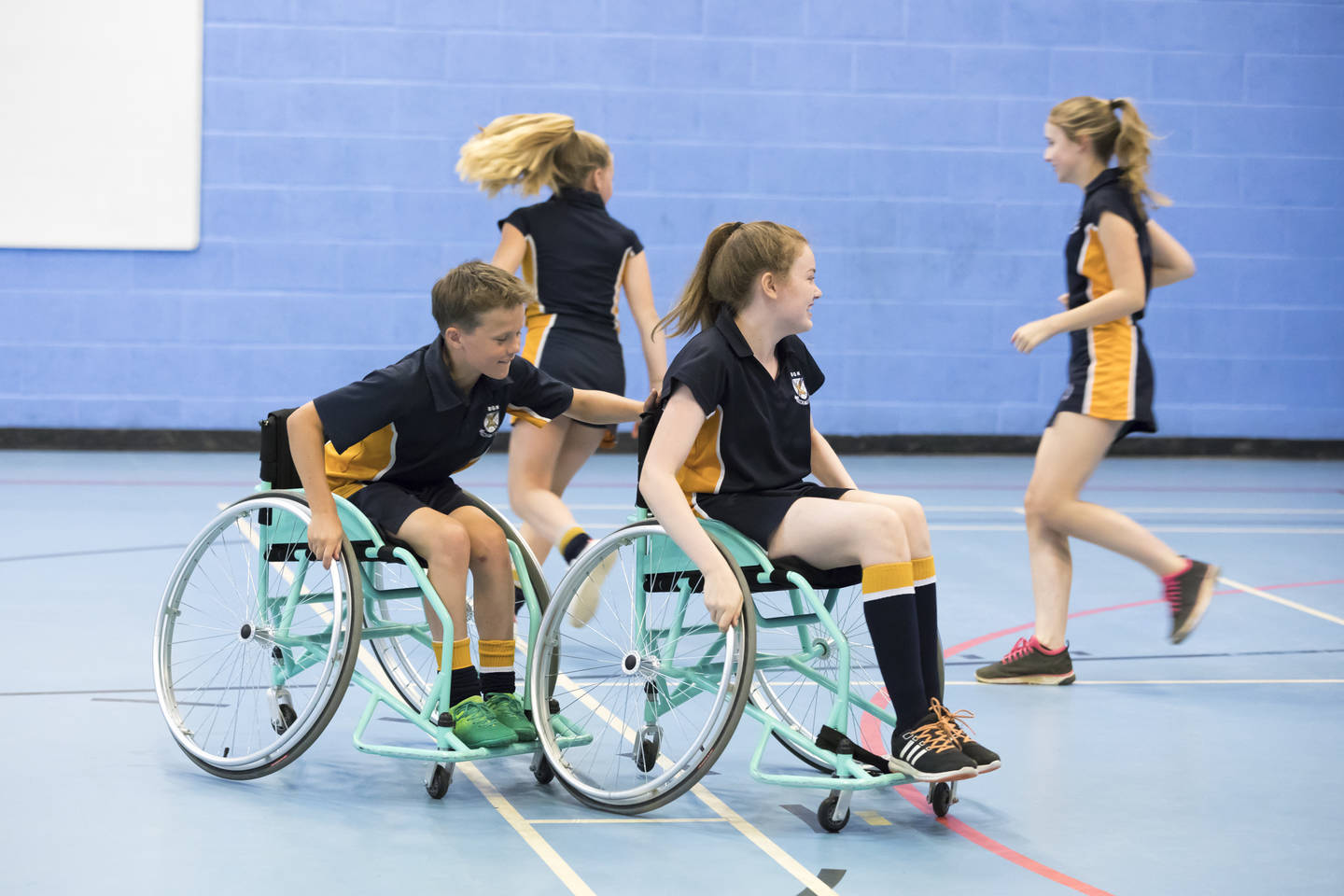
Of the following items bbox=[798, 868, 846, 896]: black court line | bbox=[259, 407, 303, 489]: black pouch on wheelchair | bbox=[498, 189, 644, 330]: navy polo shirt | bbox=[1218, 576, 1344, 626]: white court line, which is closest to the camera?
bbox=[798, 868, 846, 896]: black court line

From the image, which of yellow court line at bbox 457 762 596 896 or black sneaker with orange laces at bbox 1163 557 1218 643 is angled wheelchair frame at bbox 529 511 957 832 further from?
black sneaker with orange laces at bbox 1163 557 1218 643

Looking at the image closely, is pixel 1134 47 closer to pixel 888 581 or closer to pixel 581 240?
pixel 581 240

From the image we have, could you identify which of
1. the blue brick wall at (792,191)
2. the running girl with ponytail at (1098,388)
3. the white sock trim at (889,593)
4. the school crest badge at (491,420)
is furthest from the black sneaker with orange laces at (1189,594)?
the blue brick wall at (792,191)

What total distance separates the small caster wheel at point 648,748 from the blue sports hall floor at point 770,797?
103 mm

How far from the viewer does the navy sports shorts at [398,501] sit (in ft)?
8.23

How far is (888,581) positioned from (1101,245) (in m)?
1.37

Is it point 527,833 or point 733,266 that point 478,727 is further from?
point 733,266

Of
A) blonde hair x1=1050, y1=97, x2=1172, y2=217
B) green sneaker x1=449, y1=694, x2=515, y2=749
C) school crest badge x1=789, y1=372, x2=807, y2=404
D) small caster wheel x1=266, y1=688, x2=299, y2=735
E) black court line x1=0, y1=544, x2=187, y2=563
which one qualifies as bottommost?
black court line x1=0, y1=544, x2=187, y2=563

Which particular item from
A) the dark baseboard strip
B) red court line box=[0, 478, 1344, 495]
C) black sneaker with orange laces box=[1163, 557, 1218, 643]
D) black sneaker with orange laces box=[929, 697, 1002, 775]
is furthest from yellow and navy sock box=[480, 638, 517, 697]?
the dark baseboard strip

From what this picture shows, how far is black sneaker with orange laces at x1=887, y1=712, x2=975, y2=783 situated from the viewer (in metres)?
2.23

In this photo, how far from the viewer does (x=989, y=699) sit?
319 cm

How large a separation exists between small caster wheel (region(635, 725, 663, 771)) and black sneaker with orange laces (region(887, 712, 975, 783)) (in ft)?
1.48

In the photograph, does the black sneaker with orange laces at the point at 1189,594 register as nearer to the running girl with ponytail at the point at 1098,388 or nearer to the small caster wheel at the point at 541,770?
the running girl with ponytail at the point at 1098,388

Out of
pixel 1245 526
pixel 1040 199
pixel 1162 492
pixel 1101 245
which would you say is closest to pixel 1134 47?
pixel 1040 199
